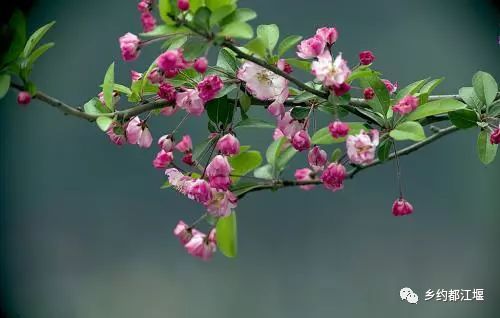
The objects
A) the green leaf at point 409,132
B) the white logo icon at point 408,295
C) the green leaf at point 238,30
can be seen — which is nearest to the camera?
the green leaf at point 238,30

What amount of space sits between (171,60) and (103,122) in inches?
5.5

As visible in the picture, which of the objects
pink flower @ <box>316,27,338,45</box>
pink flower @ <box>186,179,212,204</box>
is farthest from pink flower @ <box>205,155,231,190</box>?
pink flower @ <box>316,27,338,45</box>

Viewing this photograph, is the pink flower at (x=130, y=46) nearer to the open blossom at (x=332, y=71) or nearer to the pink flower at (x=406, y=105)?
the open blossom at (x=332, y=71)

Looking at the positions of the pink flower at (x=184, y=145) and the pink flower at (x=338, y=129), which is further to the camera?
the pink flower at (x=184, y=145)

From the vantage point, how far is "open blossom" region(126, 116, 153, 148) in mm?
1049

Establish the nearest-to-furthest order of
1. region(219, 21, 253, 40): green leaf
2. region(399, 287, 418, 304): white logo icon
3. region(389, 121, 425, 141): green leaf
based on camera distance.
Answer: region(219, 21, 253, 40): green leaf < region(389, 121, 425, 141): green leaf < region(399, 287, 418, 304): white logo icon

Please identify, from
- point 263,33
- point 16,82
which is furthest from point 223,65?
point 16,82

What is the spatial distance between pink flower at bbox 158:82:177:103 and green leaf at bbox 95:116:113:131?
0.08 m

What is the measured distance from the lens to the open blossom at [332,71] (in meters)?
0.91

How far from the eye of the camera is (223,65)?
1.06 meters

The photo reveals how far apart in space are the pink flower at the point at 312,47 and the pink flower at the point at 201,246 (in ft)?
1.08

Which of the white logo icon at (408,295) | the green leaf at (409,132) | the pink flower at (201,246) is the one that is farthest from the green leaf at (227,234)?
the white logo icon at (408,295)

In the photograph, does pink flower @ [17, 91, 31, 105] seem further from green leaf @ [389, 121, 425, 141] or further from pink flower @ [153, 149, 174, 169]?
green leaf @ [389, 121, 425, 141]

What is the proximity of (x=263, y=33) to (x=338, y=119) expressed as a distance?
0.17 meters
